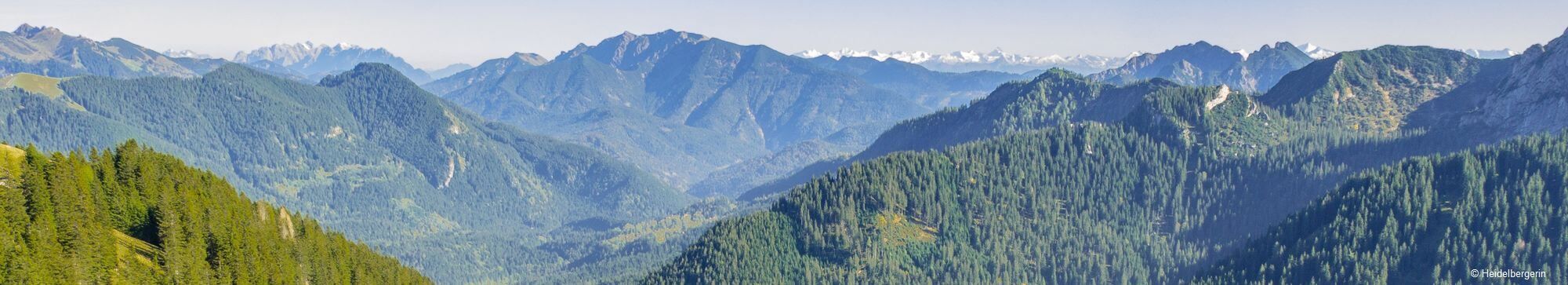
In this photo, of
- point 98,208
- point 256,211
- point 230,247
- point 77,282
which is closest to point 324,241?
point 256,211

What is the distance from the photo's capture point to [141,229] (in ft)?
389

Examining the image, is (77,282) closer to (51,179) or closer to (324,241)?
(51,179)

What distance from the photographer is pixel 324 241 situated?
14662 cm

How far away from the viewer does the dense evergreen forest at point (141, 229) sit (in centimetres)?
9806

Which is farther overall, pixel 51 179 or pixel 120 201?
pixel 120 201

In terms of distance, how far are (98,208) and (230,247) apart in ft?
42.9

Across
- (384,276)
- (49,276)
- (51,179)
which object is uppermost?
(51,179)

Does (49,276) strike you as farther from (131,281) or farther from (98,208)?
(98,208)

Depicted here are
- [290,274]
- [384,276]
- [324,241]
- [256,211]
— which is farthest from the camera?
[384,276]

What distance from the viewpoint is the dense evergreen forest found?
322 feet

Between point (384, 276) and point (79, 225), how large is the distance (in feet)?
185

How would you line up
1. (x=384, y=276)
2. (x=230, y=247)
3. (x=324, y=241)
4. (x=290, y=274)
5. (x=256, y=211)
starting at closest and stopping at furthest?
1. (x=230, y=247)
2. (x=290, y=274)
3. (x=256, y=211)
4. (x=324, y=241)
5. (x=384, y=276)

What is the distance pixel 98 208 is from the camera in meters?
112

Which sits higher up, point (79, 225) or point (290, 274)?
point (79, 225)
